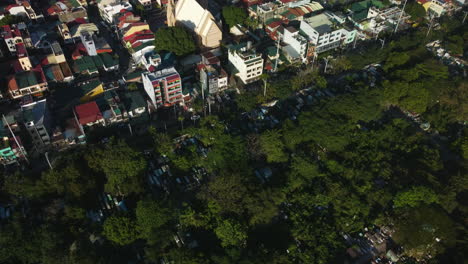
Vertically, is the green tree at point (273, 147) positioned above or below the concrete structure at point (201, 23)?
below

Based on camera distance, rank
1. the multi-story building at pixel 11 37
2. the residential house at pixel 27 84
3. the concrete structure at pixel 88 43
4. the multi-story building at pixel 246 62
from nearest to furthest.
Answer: the residential house at pixel 27 84 < the multi-story building at pixel 246 62 < the concrete structure at pixel 88 43 < the multi-story building at pixel 11 37

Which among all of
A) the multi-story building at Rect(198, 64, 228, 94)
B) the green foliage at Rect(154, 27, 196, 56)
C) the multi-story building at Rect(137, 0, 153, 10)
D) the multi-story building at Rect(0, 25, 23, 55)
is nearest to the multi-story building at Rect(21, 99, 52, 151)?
the multi-story building at Rect(0, 25, 23, 55)

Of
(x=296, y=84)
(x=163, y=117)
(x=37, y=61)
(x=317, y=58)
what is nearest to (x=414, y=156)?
(x=296, y=84)

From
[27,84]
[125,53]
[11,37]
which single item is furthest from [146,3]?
[27,84]

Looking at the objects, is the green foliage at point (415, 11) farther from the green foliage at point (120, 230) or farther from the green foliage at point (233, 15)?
the green foliage at point (120, 230)

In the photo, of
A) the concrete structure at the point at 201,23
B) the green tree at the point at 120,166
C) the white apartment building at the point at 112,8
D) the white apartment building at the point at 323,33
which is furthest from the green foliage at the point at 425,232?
the white apartment building at the point at 112,8

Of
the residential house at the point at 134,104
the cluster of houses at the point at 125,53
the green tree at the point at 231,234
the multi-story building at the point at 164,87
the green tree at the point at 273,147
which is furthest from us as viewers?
the residential house at the point at 134,104
